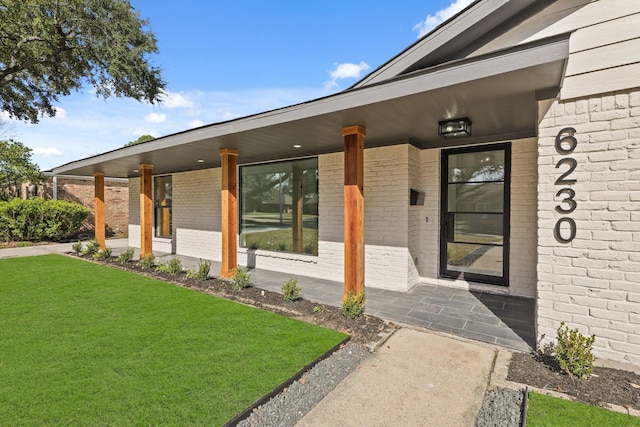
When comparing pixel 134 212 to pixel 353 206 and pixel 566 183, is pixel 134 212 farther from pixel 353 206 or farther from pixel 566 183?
pixel 566 183

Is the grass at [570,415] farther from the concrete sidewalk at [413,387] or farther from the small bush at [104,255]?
the small bush at [104,255]

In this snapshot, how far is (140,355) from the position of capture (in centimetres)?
308

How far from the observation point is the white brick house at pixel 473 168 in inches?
112

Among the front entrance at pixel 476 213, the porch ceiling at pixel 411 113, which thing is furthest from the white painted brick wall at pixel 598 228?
the front entrance at pixel 476 213

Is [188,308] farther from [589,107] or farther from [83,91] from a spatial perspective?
[83,91]

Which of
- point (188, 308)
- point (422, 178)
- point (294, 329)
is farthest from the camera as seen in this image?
point (422, 178)

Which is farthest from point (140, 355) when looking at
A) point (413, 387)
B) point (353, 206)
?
point (353, 206)

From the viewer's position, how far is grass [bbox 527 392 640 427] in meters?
2.12

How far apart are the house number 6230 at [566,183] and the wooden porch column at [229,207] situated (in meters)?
5.26

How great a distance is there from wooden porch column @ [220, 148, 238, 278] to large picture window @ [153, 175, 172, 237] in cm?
493

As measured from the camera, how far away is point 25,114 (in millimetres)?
12266

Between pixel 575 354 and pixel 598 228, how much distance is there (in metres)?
1.20

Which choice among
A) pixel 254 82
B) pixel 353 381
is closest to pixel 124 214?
pixel 254 82

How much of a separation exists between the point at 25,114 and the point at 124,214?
18.1 feet
